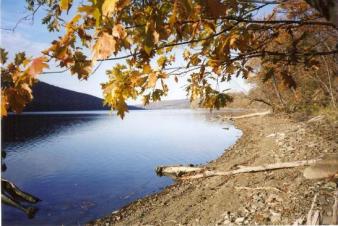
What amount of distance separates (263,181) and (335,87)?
19.2 metres

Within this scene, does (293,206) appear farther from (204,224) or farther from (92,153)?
(92,153)

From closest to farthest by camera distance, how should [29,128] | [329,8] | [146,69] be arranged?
1. [329,8]
2. [146,69]
3. [29,128]

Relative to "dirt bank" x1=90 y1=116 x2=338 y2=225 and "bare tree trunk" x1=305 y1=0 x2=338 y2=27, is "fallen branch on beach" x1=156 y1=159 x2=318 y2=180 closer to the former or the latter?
"dirt bank" x1=90 y1=116 x2=338 y2=225

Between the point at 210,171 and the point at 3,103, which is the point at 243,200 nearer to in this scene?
the point at 210,171

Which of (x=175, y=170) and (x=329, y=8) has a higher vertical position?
(x=329, y=8)

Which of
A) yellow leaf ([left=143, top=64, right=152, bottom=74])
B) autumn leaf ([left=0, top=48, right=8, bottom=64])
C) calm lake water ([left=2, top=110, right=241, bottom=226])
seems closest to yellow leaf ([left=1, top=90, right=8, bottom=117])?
autumn leaf ([left=0, top=48, right=8, bottom=64])

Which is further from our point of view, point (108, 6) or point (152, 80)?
point (152, 80)

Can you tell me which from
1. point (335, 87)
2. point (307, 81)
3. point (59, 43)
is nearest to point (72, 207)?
point (59, 43)

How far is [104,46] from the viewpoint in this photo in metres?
2.44

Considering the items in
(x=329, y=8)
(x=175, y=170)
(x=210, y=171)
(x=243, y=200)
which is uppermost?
(x=329, y=8)

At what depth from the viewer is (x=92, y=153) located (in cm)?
3409

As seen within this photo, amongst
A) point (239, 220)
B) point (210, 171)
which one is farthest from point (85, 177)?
point (239, 220)

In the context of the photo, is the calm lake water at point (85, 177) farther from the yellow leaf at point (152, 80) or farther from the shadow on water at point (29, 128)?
the shadow on water at point (29, 128)

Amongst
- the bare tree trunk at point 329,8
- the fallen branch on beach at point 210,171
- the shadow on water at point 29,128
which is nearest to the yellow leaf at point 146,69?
the bare tree trunk at point 329,8
